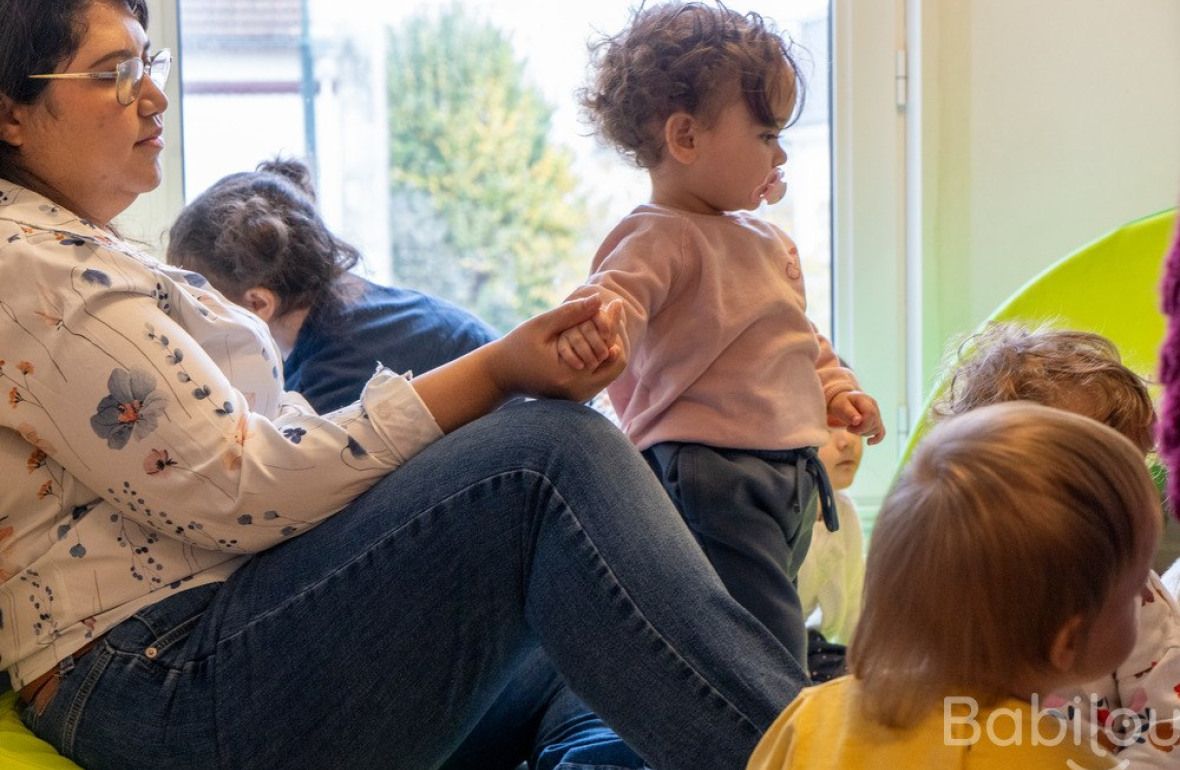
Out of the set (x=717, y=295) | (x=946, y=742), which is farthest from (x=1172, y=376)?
(x=717, y=295)

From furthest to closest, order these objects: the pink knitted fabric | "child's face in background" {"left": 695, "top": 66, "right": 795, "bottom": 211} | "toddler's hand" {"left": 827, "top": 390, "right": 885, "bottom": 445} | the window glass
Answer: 1. the window glass
2. "toddler's hand" {"left": 827, "top": 390, "right": 885, "bottom": 445}
3. "child's face in background" {"left": 695, "top": 66, "right": 795, "bottom": 211}
4. the pink knitted fabric

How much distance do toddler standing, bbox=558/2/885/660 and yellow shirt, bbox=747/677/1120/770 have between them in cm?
49

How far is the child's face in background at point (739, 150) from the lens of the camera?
4.53ft

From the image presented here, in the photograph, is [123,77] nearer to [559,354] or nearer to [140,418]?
[140,418]

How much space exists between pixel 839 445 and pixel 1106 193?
0.71 metres

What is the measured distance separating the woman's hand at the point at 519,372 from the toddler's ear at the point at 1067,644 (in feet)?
1.52

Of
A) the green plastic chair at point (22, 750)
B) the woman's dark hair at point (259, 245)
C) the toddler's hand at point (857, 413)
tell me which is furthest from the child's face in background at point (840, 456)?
the green plastic chair at point (22, 750)

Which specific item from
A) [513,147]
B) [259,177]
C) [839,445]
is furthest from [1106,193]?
[259,177]

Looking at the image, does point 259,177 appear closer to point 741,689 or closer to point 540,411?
point 540,411

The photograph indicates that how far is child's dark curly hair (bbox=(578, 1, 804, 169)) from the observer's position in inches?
54.1

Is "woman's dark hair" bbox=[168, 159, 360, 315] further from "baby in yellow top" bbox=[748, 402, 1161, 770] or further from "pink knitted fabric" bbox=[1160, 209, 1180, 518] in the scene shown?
"pink knitted fabric" bbox=[1160, 209, 1180, 518]

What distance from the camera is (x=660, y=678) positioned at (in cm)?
103

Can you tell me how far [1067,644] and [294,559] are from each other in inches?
23.9

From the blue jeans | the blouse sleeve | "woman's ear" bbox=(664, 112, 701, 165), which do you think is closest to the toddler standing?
"woman's ear" bbox=(664, 112, 701, 165)
